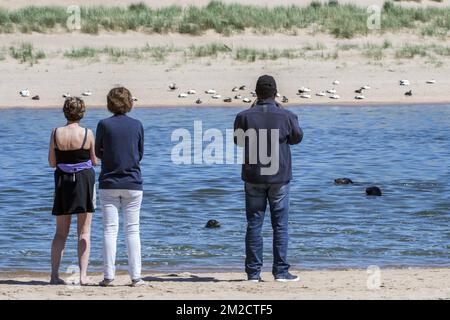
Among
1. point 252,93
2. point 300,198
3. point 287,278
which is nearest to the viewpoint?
point 287,278

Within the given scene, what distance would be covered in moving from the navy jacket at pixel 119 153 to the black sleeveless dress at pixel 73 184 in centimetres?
23

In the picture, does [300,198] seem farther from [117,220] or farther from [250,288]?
[117,220]

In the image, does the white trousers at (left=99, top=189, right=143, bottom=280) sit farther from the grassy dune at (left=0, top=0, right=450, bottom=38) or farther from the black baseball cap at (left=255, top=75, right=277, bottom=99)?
the grassy dune at (left=0, top=0, right=450, bottom=38)

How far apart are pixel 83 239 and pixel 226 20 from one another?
23.9m

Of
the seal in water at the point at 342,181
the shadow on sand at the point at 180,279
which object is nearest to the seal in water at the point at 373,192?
the seal in water at the point at 342,181

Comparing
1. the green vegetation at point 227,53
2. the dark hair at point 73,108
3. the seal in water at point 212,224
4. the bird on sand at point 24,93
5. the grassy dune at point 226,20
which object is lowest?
the seal in water at point 212,224

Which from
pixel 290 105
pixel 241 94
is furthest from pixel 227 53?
pixel 290 105

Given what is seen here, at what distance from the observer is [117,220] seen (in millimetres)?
8914

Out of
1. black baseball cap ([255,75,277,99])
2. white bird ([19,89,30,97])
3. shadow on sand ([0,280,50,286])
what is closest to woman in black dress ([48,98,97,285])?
shadow on sand ([0,280,50,286])

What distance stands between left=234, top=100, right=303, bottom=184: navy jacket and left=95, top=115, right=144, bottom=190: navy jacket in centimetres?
76

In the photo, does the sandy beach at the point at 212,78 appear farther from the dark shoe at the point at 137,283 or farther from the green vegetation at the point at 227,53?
the dark shoe at the point at 137,283

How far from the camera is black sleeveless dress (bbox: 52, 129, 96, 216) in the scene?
890 cm

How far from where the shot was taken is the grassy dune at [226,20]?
3158 centimetres
